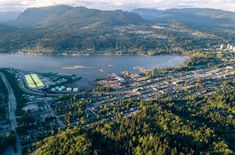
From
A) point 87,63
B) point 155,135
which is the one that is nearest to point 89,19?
point 87,63

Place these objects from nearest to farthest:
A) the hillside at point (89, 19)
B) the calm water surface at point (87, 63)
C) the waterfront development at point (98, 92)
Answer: the waterfront development at point (98, 92), the calm water surface at point (87, 63), the hillside at point (89, 19)

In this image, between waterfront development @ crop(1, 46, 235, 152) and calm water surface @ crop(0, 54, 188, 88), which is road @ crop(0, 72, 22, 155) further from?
calm water surface @ crop(0, 54, 188, 88)

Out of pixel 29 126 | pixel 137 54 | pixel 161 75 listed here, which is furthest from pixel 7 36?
pixel 29 126

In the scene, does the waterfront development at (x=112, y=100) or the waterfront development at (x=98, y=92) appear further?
the waterfront development at (x=98, y=92)

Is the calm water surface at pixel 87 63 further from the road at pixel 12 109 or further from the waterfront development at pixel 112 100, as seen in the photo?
the road at pixel 12 109

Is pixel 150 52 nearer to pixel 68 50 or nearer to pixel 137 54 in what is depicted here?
pixel 137 54

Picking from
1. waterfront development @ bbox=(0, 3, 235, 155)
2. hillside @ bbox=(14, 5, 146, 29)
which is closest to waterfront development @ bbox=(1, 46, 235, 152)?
waterfront development @ bbox=(0, 3, 235, 155)

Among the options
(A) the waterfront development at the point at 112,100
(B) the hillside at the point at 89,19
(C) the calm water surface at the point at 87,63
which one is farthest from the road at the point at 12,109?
(B) the hillside at the point at 89,19
